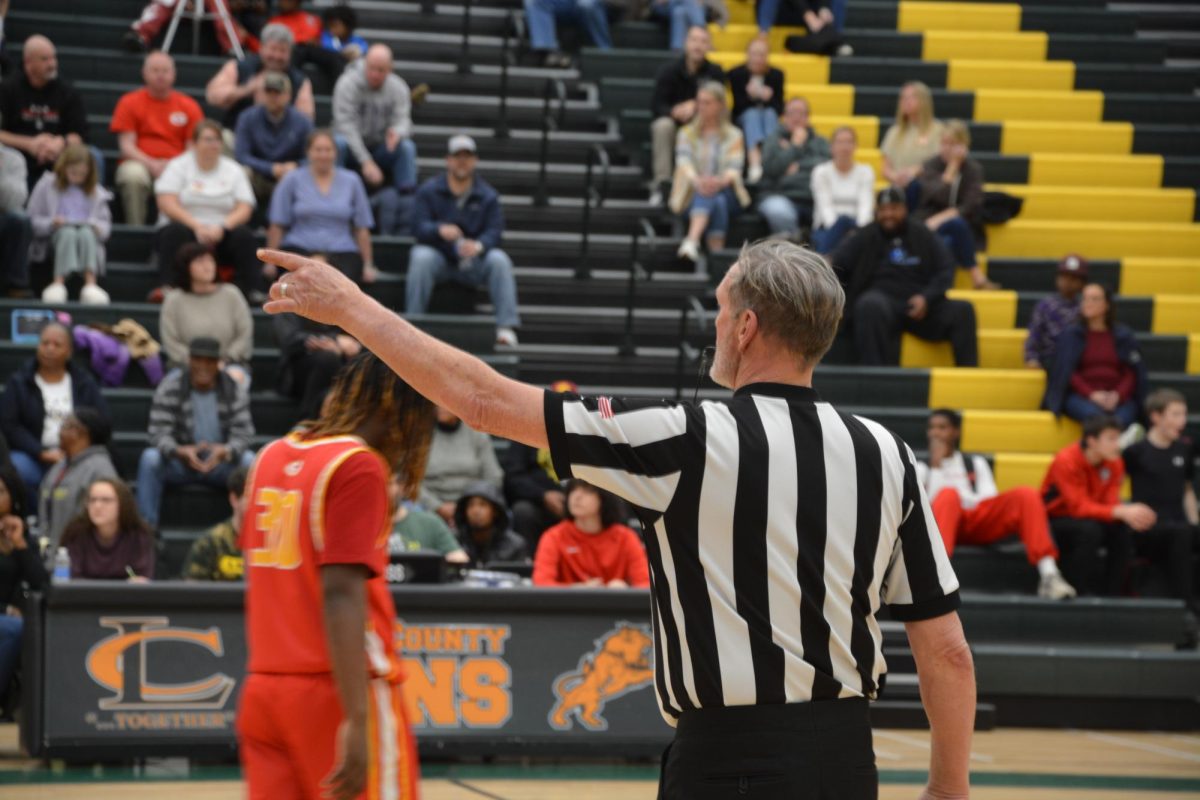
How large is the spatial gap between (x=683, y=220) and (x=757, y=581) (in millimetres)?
11663

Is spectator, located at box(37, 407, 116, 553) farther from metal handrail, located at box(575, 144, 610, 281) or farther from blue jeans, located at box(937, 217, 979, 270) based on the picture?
blue jeans, located at box(937, 217, 979, 270)

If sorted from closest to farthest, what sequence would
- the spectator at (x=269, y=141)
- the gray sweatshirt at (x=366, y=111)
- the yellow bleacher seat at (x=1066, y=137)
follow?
the spectator at (x=269, y=141), the gray sweatshirt at (x=366, y=111), the yellow bleacher seat at (x=1066, y=137)

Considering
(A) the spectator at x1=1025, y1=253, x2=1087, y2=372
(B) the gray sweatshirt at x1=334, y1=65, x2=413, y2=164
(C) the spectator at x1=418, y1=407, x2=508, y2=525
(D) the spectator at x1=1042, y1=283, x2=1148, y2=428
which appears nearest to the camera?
(C) the spectator at x1=418, y1=407, x2=508, y2=525

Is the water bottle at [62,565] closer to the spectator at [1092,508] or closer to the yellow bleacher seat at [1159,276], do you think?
the spectator at [1092,508]

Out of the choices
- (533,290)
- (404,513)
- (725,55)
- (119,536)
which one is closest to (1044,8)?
(725,55)

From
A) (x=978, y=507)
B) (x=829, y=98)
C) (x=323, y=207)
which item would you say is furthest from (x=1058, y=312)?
(x=323, y=207)

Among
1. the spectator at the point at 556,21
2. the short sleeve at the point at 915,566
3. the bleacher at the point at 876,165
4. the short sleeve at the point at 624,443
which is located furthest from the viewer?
the spectator at the point at 556,21

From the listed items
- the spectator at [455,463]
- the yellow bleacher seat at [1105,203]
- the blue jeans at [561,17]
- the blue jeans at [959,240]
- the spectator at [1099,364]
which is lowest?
the spectator at [455,463]

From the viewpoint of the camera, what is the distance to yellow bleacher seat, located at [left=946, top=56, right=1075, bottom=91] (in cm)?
1661

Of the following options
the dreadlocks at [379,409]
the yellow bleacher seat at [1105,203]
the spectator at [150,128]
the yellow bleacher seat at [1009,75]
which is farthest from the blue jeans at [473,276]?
the dreadlocks at [379,409]

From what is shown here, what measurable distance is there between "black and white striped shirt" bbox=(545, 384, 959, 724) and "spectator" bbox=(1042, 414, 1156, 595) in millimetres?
9119

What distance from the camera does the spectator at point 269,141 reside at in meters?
13.2

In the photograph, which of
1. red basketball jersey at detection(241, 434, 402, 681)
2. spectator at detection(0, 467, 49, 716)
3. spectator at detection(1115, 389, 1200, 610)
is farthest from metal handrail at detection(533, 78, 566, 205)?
red basketball jersey at detection(241, 434, 402, 681)

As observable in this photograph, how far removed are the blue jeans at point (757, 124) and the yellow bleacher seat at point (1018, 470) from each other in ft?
12.1
